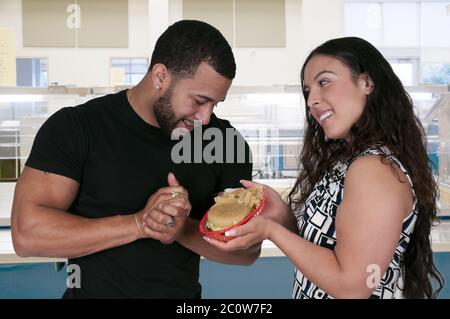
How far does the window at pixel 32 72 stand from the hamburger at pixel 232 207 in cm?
453

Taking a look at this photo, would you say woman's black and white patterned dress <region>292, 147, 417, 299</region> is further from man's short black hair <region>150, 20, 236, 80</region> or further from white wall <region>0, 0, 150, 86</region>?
white wall <region>0, 0, 150, 86</region>

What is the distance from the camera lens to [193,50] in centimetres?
122

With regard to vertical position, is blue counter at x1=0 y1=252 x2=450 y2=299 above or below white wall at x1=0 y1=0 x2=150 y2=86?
below

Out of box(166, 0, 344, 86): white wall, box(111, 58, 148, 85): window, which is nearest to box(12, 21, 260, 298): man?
box(166, 0, 344, 86): white wall

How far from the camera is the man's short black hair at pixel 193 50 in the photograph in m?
1.21

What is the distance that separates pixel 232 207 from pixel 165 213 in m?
0.14

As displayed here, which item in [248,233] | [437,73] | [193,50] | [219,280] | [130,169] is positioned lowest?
[219,280]

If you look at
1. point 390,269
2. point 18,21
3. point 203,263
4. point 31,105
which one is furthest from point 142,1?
point 390,269

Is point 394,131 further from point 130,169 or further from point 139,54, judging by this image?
point 139,54

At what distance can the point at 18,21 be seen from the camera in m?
5.05

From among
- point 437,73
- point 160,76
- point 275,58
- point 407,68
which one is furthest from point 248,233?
point 437,73

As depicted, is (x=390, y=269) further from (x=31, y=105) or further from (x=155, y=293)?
(x=31, y=105)

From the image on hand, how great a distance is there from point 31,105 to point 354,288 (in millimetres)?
2415

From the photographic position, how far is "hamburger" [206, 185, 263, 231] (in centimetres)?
102
